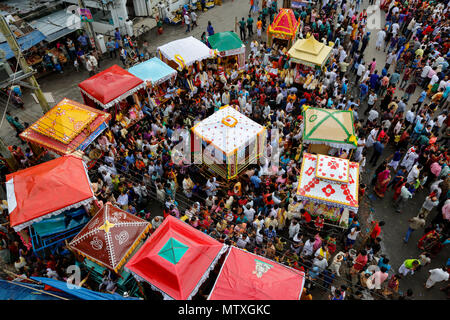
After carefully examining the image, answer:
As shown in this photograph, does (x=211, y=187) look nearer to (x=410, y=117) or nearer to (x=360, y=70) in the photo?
(x=410, y=117)

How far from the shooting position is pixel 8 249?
938 cm

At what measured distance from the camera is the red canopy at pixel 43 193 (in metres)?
8.70

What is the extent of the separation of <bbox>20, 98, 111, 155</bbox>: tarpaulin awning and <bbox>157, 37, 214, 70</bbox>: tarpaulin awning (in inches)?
205

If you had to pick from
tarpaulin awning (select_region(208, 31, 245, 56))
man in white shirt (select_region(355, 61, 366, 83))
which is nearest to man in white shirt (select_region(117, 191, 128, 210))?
tarpaulin awning (select_region(208, 31, 245, 56))

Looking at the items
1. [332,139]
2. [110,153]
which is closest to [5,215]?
[110,153]

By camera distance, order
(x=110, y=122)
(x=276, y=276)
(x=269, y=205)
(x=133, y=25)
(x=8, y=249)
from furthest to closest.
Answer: (x=133, y=25), (x=110, y=122), (x=269, y=205), (x=8, y=249), (x=276, y=276)

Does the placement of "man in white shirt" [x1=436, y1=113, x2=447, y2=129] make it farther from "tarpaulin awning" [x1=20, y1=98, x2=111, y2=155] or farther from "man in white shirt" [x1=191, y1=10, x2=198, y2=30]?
"man in white shirt" [x1=191, y1=10, x2=198, y2=30]

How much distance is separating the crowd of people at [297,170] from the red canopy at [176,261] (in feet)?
4.30

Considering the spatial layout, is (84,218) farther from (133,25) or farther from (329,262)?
(133,25)

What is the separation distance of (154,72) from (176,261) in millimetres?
10071

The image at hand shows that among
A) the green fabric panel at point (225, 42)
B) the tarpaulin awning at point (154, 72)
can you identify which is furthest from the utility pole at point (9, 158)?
the green fabric panel at point (225, 42)

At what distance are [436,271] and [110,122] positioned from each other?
42.2 feet

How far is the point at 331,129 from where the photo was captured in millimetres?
11258

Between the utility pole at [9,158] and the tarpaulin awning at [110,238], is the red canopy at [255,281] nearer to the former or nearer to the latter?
the tarpaulin awning at [110,238]
